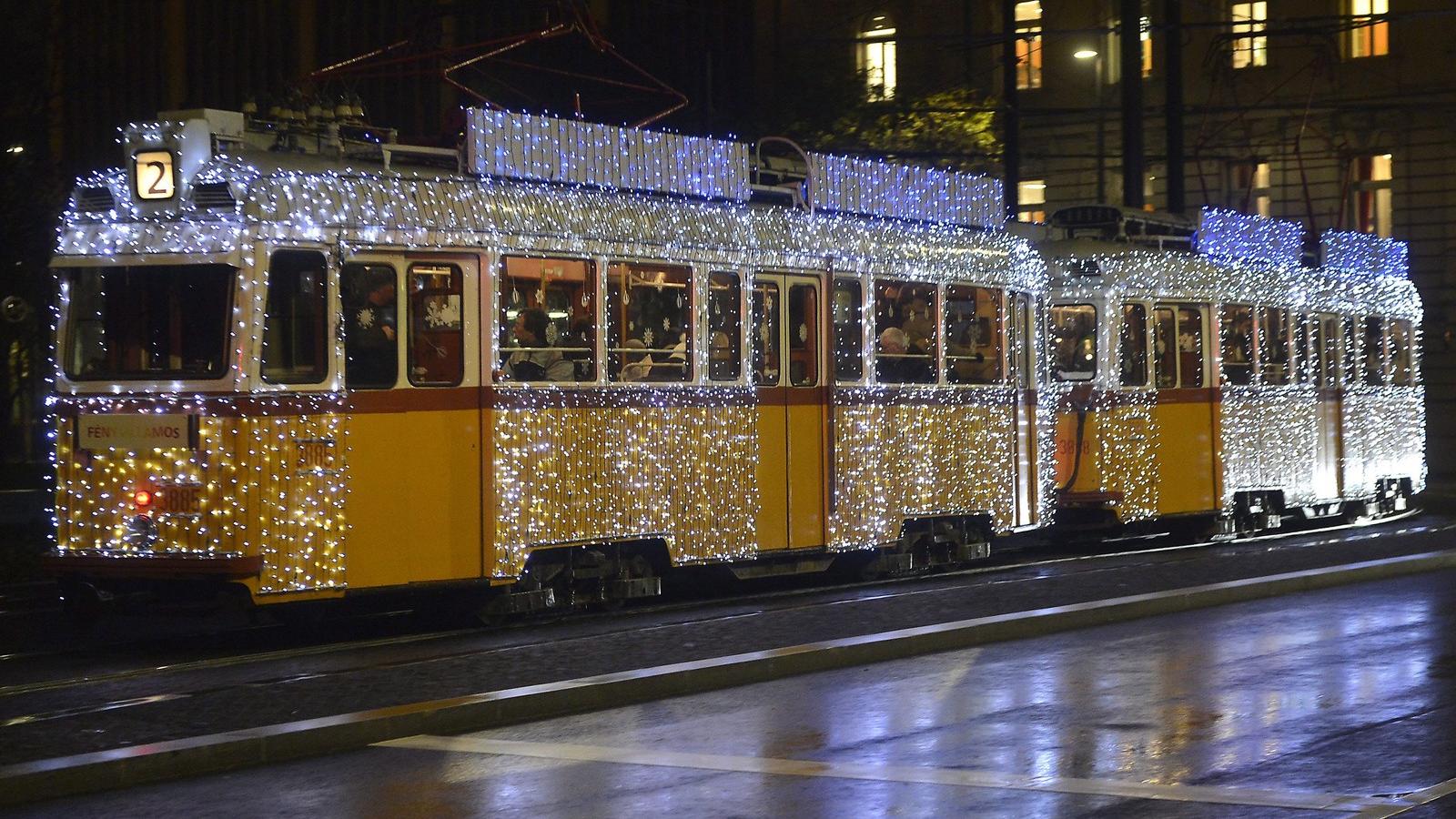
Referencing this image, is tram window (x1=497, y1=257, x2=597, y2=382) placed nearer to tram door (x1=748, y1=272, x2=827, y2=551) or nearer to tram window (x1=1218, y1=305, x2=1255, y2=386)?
tram door (x1=748, y1=272, x2=827, y2=551)

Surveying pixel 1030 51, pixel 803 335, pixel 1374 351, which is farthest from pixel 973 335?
pixel 1030 51

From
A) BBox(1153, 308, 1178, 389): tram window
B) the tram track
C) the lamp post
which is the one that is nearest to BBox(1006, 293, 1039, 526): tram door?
the tram track

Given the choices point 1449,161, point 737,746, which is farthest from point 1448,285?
point 737,746

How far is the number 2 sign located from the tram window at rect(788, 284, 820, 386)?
5.45 meters

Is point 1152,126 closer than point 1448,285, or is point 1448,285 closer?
point 1448,285

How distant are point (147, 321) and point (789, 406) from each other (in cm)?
552

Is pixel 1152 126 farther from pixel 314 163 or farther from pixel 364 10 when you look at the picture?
pixel 314 163

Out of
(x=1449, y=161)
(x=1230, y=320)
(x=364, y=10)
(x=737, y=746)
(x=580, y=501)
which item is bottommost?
(x=737, y=746)

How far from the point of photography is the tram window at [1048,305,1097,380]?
2111 cm

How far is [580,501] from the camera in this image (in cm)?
1418

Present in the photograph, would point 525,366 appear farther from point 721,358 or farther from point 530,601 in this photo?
point 721,358

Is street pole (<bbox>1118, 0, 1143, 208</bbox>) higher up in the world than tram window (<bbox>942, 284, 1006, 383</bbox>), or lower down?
higher up

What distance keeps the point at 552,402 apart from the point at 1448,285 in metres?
34.1

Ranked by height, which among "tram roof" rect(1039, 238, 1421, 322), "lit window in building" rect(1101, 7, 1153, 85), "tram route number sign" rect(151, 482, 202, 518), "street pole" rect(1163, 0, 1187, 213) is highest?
"lit window in building" rect(1101, 7, 1153, 85)
